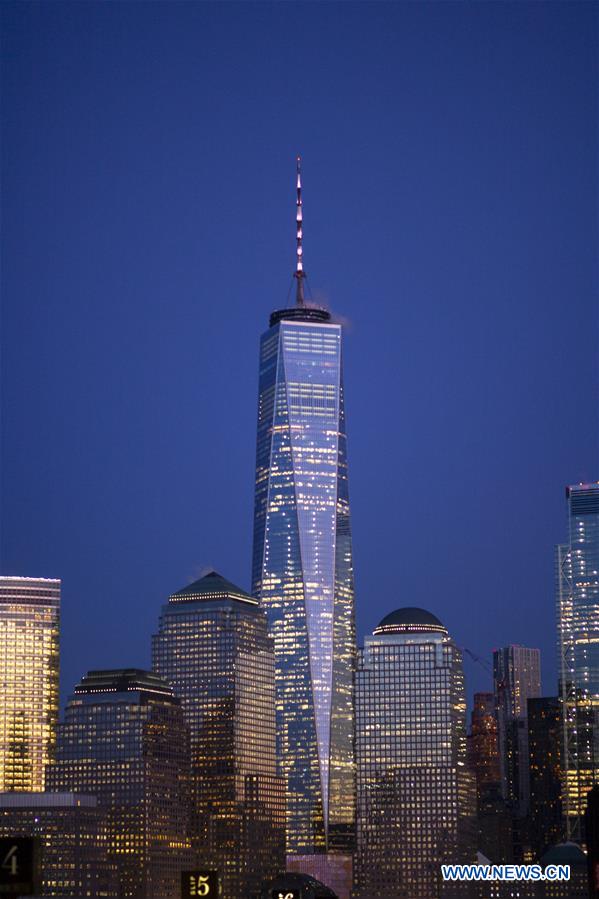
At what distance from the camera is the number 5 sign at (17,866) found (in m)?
34.3

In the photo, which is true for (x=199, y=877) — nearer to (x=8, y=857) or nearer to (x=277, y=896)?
(x=8, y=857)

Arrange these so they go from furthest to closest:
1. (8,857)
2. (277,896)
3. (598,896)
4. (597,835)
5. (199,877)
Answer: (597,835) → (598,896) → (277,896) → (199,877) → (8,857)

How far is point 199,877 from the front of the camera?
41375mm

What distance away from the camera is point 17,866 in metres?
34.6

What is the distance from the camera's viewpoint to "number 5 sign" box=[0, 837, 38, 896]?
34.3 metres

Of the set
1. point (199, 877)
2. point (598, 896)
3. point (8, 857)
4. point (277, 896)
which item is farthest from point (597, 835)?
point (8, 857)

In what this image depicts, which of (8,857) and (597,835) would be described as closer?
(8,857)

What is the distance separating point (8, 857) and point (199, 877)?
7542 millimetres

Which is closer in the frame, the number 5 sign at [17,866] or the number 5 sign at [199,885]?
the number 5 sign at [17,866]

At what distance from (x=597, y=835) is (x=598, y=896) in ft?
28.8

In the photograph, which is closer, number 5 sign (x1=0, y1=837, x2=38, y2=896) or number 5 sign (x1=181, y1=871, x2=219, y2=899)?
number 5 sign (x1=0, y1=837, x2=38, y2=896)

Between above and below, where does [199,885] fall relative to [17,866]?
below

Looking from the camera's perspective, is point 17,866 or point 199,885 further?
point 199,885

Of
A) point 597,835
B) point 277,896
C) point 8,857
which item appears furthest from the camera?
→ point 597,835
